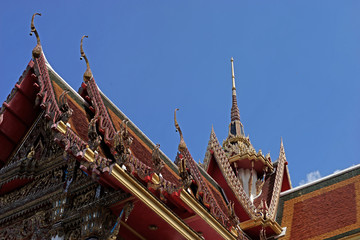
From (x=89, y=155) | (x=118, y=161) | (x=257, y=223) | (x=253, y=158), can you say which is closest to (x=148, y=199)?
(x=118, y=161)

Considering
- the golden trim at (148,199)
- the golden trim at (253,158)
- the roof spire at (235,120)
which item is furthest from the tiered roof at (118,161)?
the roof spire at (235,120)

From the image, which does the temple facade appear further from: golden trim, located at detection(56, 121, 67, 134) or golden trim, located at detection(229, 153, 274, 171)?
golden trim, located at detection(229, 153, 274, 171)

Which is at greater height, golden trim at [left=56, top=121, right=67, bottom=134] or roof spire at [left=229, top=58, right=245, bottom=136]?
roof spire at [left=229, top=58, right=245, bottom=136]

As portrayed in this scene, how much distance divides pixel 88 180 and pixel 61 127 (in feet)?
2.70

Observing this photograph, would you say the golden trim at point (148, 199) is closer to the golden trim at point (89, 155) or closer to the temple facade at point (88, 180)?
the temple facade at point (88, 180)

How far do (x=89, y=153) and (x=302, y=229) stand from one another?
6.41 metres

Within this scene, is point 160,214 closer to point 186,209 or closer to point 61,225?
point 186,209

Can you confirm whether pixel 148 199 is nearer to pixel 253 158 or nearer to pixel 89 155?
pixel 89 155

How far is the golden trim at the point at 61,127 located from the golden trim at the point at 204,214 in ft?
5.92

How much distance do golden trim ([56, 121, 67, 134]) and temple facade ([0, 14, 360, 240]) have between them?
1 centimetres

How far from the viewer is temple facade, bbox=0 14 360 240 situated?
7758 millimetres

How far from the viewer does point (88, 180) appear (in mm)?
8391

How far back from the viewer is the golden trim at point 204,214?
824cm

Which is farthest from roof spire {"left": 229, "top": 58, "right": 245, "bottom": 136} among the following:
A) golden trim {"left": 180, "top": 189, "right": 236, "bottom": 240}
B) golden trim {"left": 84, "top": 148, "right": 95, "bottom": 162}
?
golden trim {"left": 84, "top": 148, "right": 95, "bottom": 162}
